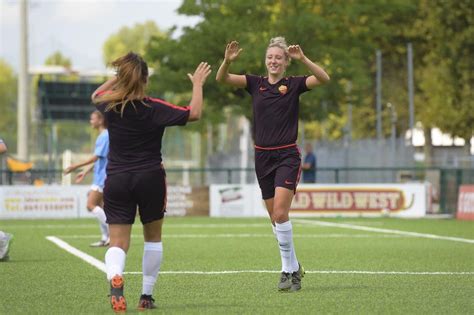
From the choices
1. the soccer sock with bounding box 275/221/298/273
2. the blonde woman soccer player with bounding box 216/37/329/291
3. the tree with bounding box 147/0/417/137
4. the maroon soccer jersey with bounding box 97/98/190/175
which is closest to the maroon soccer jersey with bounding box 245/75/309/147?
the blonde woman soccer player with bounding box 216/37/329/291

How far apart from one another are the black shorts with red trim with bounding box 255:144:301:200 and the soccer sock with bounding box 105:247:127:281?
2.55m

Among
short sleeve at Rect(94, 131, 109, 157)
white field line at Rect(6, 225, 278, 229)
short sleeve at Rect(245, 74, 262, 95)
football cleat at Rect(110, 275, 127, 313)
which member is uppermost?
short sleeve at Rect(245, 74, 262, 95)

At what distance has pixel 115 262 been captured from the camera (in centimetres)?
895

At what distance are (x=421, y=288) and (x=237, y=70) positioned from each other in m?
26.9

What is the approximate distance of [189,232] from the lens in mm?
23453

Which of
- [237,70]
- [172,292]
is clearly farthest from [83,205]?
[172,292]

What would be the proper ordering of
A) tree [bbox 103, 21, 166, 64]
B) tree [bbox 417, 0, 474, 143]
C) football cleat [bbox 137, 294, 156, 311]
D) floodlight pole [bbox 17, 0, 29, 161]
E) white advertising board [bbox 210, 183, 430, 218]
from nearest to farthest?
football cleat [bbox 137, 294, 156, 311], white advertising board [bbox 210, 183, 430, 218], floodlight pole [bbox 17, 0, 29, 161], tree [bbox 417, 0, 474, 143], tree [bbox 103, 21, 166, 64]

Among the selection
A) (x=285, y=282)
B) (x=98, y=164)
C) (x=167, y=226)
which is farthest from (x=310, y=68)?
(x=167, y=226)

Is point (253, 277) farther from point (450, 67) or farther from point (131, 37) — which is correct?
point (131, 37)

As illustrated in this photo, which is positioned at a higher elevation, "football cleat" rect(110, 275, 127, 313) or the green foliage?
the green foliage

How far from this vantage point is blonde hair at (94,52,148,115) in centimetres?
869

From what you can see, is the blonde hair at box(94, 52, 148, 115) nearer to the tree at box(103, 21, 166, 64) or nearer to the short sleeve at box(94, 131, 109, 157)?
the short sleeve at box(94, 131, 109, 157)

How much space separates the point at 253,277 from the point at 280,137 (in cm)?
183

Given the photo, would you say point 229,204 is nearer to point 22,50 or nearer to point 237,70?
point 237,70
